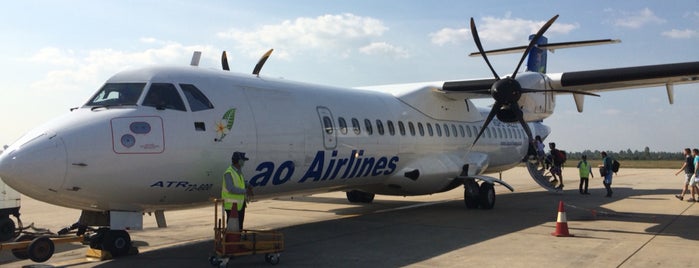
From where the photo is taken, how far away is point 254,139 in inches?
344

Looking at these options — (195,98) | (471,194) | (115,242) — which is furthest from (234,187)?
(471,194)

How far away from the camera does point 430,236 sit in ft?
32.1

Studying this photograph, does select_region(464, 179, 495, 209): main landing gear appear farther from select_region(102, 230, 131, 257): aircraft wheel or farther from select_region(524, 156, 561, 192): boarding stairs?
select_region(102, 230, 131, 257): aircraft wheel

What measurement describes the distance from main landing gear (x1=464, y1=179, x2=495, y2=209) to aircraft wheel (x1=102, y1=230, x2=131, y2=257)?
9.38m

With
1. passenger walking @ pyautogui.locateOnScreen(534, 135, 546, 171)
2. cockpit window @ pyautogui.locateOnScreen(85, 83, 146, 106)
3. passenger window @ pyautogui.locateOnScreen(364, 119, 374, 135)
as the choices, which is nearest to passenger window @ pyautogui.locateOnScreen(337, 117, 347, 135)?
passenger window @ pyautogui.locateOnScreen(364, 119, 374, 135)

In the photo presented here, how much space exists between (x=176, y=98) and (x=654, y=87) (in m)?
12.6

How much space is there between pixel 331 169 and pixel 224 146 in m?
2.92

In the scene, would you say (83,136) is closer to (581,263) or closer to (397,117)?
(581,263)

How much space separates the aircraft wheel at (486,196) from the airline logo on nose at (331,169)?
3.03 meters

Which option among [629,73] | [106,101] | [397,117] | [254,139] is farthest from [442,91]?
[106,101]

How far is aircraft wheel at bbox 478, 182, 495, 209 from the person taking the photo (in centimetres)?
1460

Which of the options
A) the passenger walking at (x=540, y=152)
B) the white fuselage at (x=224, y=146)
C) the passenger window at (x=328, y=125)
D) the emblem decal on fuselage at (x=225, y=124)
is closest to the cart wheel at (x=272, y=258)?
the white fuselage at (x=224, y=146)

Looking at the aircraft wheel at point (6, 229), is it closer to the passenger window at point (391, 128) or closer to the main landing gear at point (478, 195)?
the passenger window at point (391, 128)

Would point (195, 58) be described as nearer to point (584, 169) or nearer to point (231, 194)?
point (231, 194)
